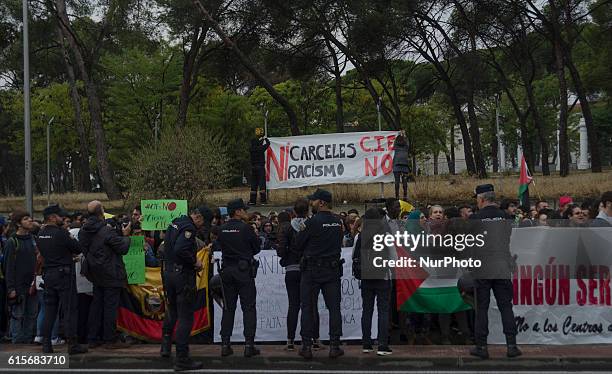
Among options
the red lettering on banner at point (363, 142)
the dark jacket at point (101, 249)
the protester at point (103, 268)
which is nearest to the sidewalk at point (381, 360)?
the protester at point (103, 268)

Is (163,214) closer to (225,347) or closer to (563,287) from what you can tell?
(225,347)

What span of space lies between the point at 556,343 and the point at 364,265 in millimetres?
2633

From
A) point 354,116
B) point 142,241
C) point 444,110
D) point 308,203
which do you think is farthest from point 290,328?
point 444,110

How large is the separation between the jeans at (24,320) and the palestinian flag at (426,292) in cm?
487

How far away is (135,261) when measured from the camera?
10.2 metres

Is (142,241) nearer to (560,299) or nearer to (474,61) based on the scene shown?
(560,299)

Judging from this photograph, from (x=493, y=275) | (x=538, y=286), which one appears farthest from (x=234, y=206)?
(x=538, y=286)

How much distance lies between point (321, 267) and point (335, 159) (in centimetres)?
779

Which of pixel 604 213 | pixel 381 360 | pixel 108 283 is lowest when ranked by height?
pixel 381 360

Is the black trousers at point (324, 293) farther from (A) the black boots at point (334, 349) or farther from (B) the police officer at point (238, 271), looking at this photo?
(B) the police officer at point (238, 271)

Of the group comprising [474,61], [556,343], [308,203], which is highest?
[474,61]

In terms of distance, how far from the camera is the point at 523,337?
9.57m

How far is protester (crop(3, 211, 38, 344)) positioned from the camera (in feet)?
32.5

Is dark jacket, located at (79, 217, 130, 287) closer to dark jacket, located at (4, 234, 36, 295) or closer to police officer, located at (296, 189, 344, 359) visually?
dark jacket, located at (4, 234, 36, 295)
